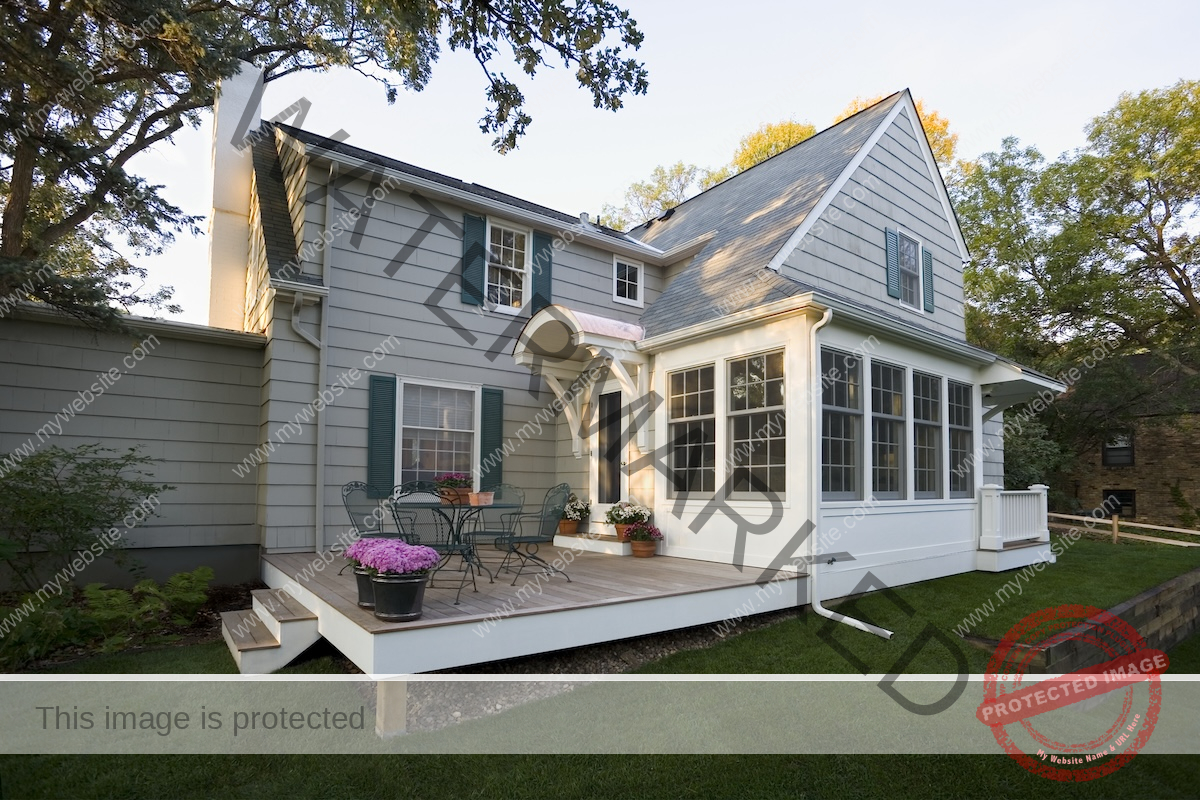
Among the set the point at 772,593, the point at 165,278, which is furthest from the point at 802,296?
the point at 165,278

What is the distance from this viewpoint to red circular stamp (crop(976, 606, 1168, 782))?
3.95m

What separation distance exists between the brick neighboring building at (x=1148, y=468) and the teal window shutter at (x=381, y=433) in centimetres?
1909

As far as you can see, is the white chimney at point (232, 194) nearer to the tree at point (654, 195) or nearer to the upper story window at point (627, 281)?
the upper story window at point (627, 281)

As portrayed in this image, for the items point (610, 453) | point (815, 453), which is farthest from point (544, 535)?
point (610, 453)

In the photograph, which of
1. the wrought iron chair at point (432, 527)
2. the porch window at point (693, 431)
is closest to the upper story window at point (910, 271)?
the porch window at point (693, 431)

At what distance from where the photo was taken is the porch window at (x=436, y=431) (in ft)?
25.5

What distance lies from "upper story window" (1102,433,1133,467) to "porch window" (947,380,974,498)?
14.3 metres

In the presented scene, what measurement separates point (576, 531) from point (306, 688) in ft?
14.7

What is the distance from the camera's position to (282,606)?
4.93 metres

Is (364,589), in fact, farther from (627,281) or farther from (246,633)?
(627,281)

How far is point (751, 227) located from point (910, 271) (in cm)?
277

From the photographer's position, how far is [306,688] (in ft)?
13.8

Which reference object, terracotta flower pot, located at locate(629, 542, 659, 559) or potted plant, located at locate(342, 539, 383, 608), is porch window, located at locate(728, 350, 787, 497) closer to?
terracotta flower pot, located at locate(629, 542, 659, 559)

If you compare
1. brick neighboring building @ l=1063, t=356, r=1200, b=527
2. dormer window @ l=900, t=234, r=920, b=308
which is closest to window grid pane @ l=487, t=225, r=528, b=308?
dormer window @ l=900, t=234, r=920, b=308
